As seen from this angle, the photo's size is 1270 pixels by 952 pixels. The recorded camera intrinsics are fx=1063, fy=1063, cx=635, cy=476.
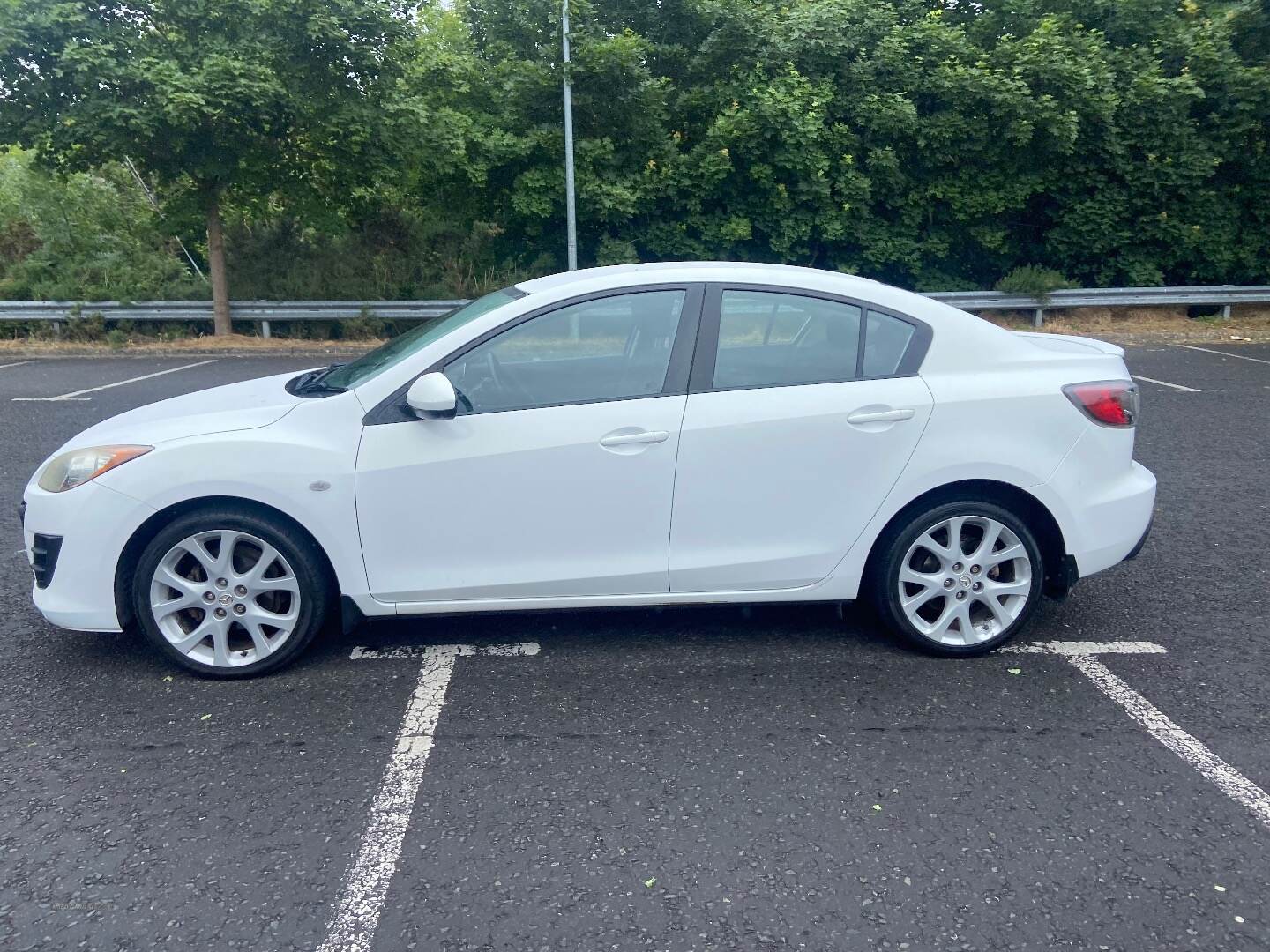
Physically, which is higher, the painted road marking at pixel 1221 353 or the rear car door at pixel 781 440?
the rear car door at pixel 781 440

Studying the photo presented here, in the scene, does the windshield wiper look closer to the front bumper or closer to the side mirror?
the side mirror

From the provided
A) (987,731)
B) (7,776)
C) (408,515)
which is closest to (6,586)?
(7,776)

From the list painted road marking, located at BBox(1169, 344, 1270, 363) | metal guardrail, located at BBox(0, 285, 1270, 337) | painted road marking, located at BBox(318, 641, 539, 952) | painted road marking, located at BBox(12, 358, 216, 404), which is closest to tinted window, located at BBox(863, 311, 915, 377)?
painted road marking, located at BBox(318, 641, 539, 952)

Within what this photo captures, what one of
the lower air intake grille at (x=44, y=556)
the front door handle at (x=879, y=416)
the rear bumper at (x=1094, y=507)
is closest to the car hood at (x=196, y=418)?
the lower air intake grille at (x=44, y=556)

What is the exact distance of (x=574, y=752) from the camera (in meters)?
3.58

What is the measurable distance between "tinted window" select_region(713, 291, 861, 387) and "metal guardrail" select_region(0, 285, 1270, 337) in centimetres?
1388

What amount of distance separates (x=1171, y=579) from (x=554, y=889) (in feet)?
12.7

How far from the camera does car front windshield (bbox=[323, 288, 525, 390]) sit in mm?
4328

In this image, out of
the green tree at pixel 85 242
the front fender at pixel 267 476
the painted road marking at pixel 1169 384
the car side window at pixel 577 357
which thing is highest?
the green tree at pixel 85 242

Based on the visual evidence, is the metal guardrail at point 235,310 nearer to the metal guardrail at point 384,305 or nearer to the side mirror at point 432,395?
the metal guardrail at point 384,305

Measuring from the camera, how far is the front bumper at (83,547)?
399 centimetres

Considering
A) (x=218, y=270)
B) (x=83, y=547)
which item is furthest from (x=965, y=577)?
(x=218, y=270)

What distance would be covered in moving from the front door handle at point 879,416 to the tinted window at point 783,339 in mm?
176

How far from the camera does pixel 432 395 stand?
12.9 ft
